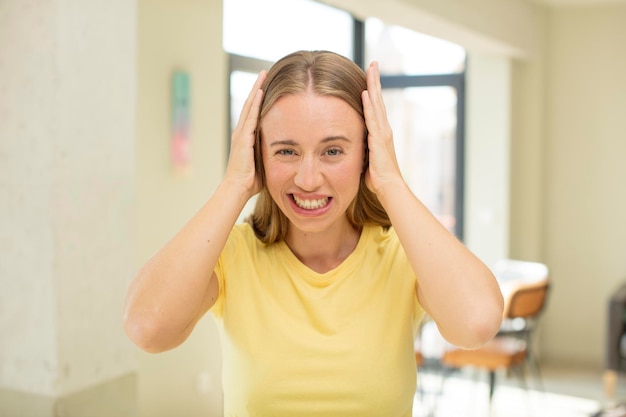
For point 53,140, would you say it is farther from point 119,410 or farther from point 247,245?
point 247,245

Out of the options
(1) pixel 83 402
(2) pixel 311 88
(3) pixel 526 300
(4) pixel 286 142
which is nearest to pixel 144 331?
(4) pixel 286 142

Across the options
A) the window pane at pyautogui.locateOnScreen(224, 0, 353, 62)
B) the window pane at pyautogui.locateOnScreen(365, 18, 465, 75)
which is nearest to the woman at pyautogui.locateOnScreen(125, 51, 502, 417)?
the window pane at pyautogui.locateOnScreen(224, 0, 353, 62)

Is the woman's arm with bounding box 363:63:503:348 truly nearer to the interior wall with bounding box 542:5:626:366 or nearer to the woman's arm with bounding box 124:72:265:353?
the woman's arm with bounding box 124:72:265:353

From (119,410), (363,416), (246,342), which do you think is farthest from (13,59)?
(363,416)

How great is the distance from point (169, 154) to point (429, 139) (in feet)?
Answer: 11.3

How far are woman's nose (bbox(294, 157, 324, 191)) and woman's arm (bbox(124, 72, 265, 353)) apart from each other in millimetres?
121

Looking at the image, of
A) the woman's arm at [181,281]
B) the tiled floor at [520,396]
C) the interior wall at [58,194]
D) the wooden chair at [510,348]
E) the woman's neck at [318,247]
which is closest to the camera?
the woman's arm at [181,281]

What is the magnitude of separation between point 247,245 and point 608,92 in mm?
6017

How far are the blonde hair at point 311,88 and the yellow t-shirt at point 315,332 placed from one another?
6 centimetres

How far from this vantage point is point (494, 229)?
6668mm

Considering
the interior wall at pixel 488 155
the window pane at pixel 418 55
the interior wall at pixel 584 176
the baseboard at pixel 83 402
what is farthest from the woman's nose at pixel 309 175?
the interior wall at pixel 584 176

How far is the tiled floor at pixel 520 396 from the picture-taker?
17.5ft

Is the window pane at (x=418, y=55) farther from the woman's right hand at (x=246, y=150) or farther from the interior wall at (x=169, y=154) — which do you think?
the woman's right hand at (x=246, y=150)

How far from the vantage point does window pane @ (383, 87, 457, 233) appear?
6.96 m
